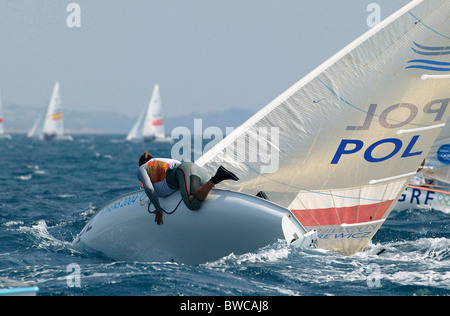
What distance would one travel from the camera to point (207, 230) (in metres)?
7.34

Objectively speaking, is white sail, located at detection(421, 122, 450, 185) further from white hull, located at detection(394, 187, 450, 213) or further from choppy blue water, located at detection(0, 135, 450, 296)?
choppy blue water, located at detection(0, 135, 450, 296)

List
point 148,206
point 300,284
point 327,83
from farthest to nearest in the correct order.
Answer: point 327,83
point 148,206
point 300,284

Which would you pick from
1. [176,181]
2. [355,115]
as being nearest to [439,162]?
[355,115]

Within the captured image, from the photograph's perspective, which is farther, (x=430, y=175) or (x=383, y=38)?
(x=430, y=175)

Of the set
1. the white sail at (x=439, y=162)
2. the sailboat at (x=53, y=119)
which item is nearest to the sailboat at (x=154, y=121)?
the sailboat at (x=53, y=119)

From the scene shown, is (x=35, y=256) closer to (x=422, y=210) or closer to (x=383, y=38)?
(x=383, y=38)

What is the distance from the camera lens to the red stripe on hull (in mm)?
8688

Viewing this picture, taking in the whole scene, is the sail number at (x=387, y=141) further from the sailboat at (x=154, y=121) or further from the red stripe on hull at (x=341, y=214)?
the sailboat at (x=154, y=121)

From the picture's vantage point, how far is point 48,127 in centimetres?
8475

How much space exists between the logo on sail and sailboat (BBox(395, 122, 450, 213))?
698 centimetres

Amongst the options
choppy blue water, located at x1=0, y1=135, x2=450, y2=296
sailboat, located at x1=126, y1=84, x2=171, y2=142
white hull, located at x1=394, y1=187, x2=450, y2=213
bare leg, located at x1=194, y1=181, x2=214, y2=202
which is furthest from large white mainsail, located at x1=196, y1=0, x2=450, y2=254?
sailboat, located at x1=126, y1=84, x2=171, y2=142
